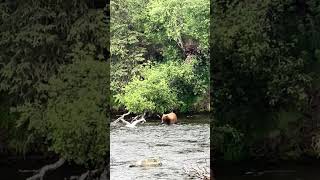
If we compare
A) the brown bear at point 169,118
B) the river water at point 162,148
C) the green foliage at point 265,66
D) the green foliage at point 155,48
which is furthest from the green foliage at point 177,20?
the green foliage at point 265,66

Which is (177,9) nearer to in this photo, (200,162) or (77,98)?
(200,162)

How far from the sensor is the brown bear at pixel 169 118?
5.21 meters

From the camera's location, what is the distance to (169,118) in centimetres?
530

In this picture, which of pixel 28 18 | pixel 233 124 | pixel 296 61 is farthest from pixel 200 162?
pixel 28 18

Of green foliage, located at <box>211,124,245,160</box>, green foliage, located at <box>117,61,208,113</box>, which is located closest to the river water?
green foliage, located at <box>117,61,208,113</box>

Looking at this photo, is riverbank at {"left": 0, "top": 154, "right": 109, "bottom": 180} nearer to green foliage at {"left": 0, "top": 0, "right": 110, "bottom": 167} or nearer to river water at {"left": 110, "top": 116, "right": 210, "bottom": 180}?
green foliage at {"left": 0, "top": 0, "right": 110, "bottom": 167}

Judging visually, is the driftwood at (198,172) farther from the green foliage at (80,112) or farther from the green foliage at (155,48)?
the green foliage at (155,48)

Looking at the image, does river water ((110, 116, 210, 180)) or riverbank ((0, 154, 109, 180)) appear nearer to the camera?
riverbank ((0, 154, 109, 180))

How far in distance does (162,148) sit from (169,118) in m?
0.57

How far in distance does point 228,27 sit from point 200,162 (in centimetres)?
153

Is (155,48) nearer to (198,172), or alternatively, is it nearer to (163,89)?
(163,89)

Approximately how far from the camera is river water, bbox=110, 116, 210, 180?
4289mm

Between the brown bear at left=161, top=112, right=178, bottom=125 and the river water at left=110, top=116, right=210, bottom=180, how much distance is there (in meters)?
0.06

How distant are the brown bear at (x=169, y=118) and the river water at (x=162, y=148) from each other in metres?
0.06
